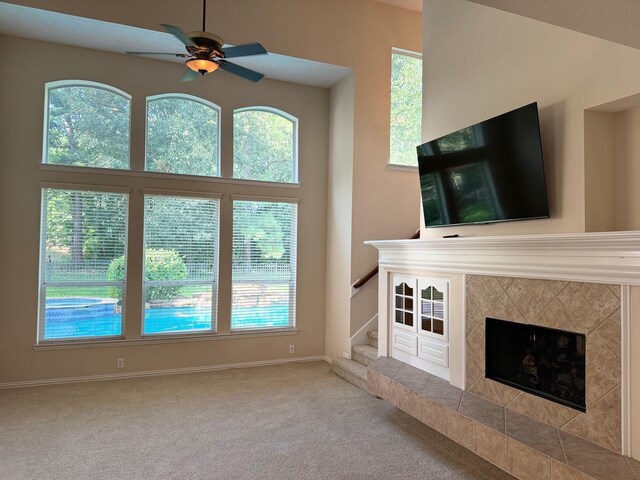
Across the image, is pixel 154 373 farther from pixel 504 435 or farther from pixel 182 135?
pixel 504 435

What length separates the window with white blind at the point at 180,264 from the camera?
5.55m

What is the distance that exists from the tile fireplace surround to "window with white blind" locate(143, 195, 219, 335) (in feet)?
10.6

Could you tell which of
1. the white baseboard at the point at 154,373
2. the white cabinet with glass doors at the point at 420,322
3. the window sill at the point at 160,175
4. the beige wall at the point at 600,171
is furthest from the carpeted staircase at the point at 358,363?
the beige wall at the point at 600,171

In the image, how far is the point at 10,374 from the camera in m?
4.95

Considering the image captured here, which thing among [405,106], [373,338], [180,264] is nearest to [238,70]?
[180,264]

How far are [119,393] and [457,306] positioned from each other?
3760mm

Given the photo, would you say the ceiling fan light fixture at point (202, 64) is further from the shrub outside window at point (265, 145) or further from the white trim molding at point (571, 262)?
the shrub outside window at point (265, 145)

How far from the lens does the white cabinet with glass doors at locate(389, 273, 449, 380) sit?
3.99 m

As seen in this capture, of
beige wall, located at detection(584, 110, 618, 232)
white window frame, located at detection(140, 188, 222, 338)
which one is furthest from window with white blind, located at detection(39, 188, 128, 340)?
beige wall, located at detection(584, 110, 618, 232)

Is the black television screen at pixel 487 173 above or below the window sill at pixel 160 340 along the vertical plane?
above

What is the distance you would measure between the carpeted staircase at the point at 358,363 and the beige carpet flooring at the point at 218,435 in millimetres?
129

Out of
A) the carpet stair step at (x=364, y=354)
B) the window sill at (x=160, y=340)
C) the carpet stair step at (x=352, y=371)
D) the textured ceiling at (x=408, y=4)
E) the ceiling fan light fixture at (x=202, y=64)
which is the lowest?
the carpet stair step at (x=352, y=371)

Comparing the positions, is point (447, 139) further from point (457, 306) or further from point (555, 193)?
point (457, 306)

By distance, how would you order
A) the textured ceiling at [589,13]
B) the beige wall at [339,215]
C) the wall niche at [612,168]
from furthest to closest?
the beige wall at [339,215], the wall niche at [612,168], the textured ceiling at [589,13]
